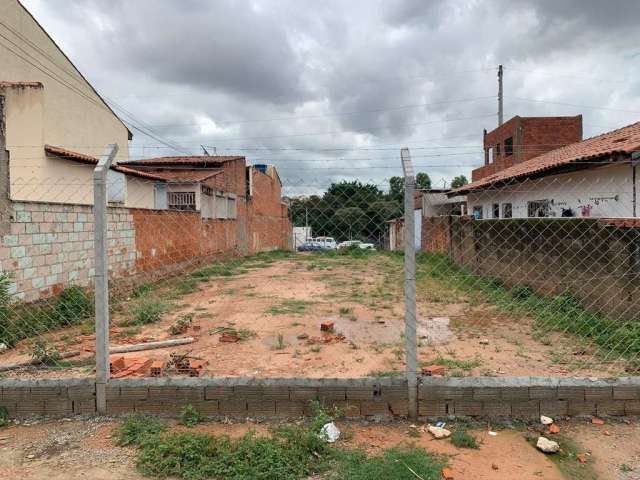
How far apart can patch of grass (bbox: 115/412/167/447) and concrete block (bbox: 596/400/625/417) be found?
10.1 ft

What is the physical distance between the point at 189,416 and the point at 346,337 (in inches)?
127

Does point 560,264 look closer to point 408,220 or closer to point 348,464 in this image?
point 408,220

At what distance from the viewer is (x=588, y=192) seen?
9758 mm

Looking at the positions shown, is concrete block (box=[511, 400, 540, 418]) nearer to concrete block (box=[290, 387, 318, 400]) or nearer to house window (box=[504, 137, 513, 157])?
concrete block (box=[290, 387, 318, 400])

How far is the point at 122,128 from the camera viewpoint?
2217 centimetres

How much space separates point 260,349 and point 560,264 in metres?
5.49

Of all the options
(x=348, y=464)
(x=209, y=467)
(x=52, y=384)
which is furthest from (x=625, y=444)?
(x=52, y=384)

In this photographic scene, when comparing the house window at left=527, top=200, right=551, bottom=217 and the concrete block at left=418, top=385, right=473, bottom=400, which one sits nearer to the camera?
the concrete block at left=418, top=385, right=473, bottom=400

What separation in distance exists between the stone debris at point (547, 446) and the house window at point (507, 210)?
12.9m

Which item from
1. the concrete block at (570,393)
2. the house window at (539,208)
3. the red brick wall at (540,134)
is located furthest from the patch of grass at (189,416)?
the red brick wall at (540,134)

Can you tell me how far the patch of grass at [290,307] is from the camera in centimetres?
796

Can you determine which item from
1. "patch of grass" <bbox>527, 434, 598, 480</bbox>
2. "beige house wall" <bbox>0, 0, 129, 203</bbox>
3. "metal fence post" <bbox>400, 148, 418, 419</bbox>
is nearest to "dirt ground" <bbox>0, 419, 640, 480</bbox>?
"patch of grass" <bbox>527, 434, 598, 480</bbox>

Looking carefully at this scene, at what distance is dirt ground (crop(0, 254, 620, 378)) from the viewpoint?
4.74 meters

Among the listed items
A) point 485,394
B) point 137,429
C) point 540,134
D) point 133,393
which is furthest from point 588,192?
point 540,134
